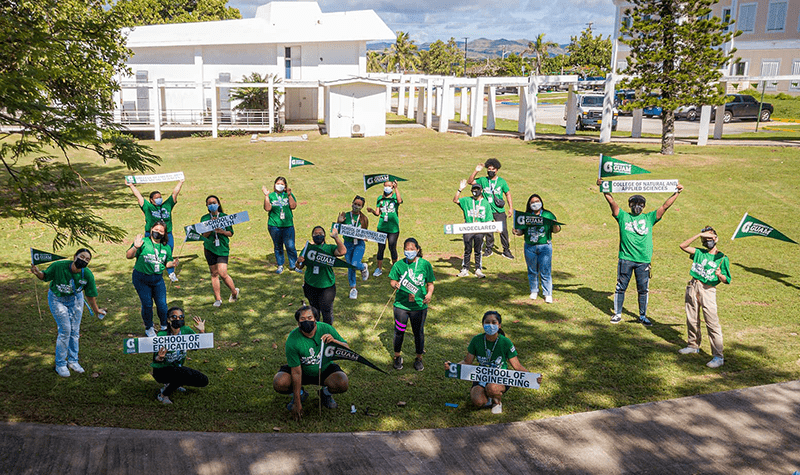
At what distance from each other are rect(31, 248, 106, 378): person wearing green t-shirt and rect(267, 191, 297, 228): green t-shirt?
173 inches

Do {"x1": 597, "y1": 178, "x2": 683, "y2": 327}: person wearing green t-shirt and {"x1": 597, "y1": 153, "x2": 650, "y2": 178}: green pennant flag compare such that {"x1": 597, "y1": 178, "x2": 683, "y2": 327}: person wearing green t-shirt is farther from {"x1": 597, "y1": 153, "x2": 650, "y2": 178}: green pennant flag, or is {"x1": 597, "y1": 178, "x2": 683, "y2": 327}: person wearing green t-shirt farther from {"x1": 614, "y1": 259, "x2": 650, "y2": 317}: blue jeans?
{"x1": 597, "y1": 153, "x2": 650, "y2": 178}: green pennant flag

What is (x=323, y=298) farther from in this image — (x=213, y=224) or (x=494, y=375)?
(x=494, y=375)

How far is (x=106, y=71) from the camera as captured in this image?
68.3 ft

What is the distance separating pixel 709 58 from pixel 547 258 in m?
16.9

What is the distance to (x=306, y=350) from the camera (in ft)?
24.8

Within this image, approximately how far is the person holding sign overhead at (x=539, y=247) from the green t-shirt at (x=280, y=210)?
452cm

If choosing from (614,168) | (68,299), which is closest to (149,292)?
(68,299)

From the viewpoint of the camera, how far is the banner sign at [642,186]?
10605mm

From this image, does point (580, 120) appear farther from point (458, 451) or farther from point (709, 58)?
point (458, 451)

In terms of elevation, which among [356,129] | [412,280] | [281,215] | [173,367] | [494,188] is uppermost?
[356,129]

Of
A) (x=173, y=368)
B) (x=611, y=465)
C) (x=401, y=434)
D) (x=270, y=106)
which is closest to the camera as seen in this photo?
(x=611, y=465)

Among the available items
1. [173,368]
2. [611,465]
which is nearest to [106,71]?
[173,368]

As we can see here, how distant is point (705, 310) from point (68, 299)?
8729mm

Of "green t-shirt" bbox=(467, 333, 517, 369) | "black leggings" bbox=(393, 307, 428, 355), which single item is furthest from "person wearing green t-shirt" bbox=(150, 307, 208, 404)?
"green t-shirt" bbox=(467, 333, 517, 369)
